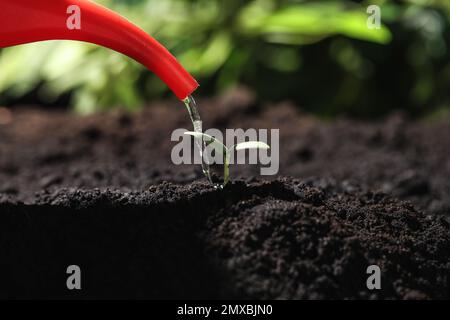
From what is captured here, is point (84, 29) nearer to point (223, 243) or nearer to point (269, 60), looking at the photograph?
point (223, 243)

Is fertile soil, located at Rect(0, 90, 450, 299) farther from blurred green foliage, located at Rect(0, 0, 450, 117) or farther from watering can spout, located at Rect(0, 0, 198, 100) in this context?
blurred green foliage, located at Rect(0, 0, 450, 117)

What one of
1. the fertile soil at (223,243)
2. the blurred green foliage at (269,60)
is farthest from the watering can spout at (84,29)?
the blurred green foliage at (269,60)

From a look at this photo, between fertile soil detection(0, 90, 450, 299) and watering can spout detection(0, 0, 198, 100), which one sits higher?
watering can spout detection(0, 0, 198, 100)

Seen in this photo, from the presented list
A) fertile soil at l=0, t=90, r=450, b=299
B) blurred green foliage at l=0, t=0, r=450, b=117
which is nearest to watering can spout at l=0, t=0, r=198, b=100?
fertile soil at l=0, t=90, r=450, b=299

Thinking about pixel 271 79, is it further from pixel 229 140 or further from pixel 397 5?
pixel 229 140

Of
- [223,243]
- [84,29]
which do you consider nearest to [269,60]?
[84,29]

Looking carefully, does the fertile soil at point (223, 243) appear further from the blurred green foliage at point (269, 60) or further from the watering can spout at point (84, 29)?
the blurred green foliage at point (269, 60)
